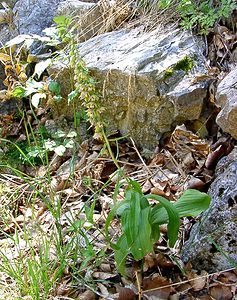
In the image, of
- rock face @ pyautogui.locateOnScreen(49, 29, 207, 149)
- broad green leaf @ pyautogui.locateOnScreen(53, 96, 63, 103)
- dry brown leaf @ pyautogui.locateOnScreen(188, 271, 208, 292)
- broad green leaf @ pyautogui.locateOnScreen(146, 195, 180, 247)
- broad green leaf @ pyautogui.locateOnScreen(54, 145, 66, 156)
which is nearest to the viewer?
broad green leaf @ pyautogui.locateOnScreen(146, 195, 180, 247)

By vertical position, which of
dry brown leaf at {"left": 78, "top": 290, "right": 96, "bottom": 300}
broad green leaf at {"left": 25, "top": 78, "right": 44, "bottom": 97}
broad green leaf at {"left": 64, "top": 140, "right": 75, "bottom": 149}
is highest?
broad green leaf at {"left": 25, "top": 78, "right": 44, "bottom": 97}

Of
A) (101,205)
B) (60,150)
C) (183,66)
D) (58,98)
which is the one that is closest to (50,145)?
(60,150)

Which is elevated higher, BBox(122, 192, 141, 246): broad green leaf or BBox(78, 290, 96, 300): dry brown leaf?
BBox(122, 192, 141, 246): broad green leaf

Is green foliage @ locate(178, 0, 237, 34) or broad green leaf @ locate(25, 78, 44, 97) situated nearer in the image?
green foliage @ locate(178, 0, 237, 34)

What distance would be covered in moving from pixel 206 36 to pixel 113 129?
27.4 inches

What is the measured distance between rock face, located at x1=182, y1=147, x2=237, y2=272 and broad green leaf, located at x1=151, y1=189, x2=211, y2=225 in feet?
0.47

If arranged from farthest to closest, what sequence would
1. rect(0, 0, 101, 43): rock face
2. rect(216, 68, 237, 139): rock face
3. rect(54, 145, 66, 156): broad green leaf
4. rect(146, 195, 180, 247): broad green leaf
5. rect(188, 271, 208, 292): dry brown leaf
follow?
1. rect(0, 0, 101, 43): rock face
2. rect(54, 145, 66, 156): broad green leaf
3. rect(216, 68, 237, 139): rock face
4. rect(188, 271, 208, 292): dry brown leaf
5. rect(146, 195, 180, 247): broad green leaf

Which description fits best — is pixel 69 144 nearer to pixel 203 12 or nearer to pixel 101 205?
pixel 101 205

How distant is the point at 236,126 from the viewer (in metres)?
1.86

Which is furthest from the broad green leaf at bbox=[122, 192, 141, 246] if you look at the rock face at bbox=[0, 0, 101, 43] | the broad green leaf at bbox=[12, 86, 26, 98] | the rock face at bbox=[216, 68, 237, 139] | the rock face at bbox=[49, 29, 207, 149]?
the rock face at bbox=[0, 0, 101, 43]

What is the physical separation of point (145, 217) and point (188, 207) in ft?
0.58

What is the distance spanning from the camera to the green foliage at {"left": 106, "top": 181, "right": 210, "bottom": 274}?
1532mm

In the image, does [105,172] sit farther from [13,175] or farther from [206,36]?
[206,36]

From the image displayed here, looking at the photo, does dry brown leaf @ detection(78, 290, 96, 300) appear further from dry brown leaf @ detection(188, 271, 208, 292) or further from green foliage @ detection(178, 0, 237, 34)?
green foliage @ detection(178, 0, 237, 34)
